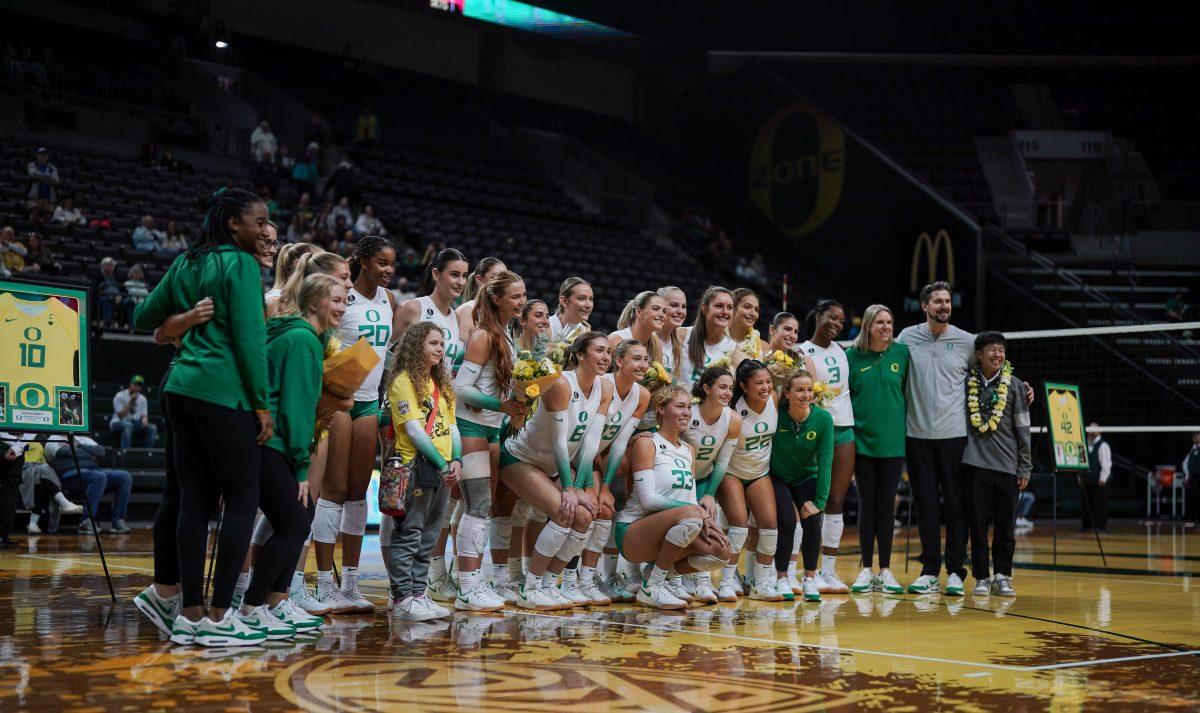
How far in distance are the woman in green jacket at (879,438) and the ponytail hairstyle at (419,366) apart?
282cm

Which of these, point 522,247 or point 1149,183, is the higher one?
point 1149,183

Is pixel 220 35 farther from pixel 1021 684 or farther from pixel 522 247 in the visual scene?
pixel 1021 684

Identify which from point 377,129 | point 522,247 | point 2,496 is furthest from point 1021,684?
point 377,129

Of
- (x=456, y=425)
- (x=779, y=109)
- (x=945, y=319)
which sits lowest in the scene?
(x=456, y=425)

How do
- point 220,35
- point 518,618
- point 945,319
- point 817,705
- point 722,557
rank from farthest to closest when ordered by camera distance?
point 220,35, point 945,319, point 722,557, point 518,618, point 817,705

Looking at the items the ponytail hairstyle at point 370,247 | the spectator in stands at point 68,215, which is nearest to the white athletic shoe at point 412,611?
the ponytail hairstyle at point 370,247

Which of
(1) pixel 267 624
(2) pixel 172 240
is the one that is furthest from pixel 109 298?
(1) pixel 267 624

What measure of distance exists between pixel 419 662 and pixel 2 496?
23.0ft

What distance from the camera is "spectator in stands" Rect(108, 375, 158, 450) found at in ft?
40.9

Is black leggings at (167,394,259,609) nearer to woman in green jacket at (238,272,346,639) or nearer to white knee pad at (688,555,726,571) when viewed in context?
woman in green jacket at (238,272,346,639)

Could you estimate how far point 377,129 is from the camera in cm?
2345

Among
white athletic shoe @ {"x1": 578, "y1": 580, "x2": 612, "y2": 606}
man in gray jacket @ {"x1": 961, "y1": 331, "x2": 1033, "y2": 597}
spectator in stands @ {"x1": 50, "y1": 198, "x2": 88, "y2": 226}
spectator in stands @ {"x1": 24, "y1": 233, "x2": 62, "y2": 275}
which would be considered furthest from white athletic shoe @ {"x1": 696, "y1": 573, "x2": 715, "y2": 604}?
spectator in stands @ {"x1": 50, "y1": 198, "x2": 88, "y2": 226}

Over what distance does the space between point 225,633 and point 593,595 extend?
2.34 meters

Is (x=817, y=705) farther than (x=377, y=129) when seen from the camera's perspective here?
No
